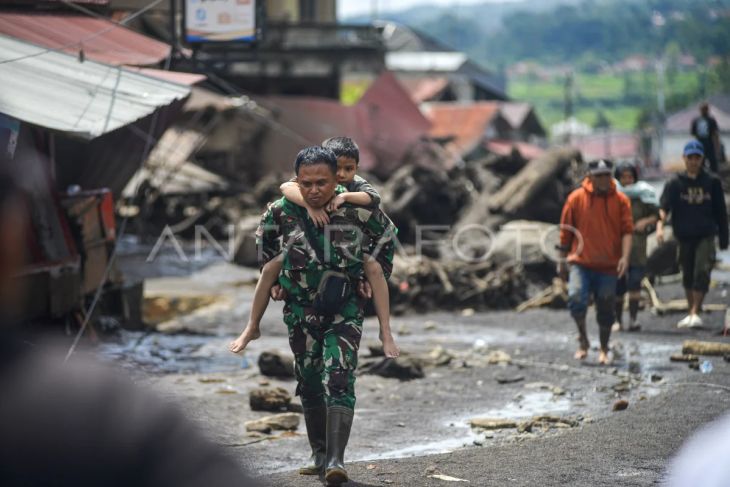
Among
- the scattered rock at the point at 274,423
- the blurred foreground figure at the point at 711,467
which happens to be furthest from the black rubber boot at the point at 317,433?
the blurred foreground figure at the point at 711,467

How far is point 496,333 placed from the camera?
14664 millimetres

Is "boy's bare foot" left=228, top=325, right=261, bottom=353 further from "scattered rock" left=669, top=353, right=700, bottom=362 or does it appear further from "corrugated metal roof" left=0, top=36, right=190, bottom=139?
"scattered rock" left=669, top=353, right=700, bottom=362

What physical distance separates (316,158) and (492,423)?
3137 mm

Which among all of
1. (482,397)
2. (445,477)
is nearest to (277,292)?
(445,477)

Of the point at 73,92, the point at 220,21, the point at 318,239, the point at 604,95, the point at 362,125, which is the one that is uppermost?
the point at 604,95

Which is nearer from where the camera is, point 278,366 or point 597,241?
point 597,241

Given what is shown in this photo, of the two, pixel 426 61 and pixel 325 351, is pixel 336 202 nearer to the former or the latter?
pixel 325 351

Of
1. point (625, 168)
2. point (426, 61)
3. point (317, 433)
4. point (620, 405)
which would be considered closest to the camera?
point (317, 433)

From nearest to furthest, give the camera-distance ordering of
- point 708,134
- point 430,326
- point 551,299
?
point 430,326 → point 551,299 → point 708,134

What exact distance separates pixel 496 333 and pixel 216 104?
16.2m

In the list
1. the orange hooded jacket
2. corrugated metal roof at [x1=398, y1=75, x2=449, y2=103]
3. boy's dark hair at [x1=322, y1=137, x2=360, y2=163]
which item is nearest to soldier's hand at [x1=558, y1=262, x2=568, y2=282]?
the orange hooded jacket

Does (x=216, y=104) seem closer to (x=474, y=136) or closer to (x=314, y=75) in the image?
(x=314, y=75)

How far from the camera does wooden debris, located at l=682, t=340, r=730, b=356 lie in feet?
37.1

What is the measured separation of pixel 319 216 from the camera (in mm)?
6672
